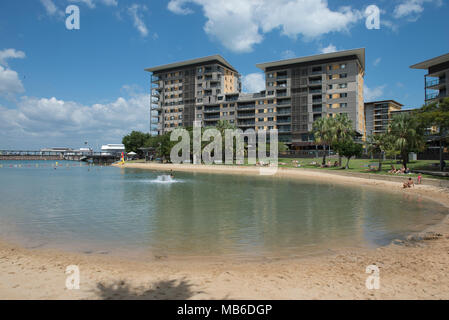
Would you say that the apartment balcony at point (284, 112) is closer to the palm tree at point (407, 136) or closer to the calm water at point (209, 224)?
the palm tree at point (407, 136)

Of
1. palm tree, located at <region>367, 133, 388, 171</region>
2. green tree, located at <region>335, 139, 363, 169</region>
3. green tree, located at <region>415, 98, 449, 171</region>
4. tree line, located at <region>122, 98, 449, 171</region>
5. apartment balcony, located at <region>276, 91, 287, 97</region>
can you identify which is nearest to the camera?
green tree, located at <region>415, 98, 449, 171</region>

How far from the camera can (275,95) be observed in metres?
99.8

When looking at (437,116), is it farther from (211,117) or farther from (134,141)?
(134,141)

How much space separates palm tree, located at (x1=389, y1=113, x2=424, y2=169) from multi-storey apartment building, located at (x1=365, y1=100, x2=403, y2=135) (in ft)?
333

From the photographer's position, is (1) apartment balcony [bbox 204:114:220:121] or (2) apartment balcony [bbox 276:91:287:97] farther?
(1) apartment balcony [bbox 204:114:220:121]

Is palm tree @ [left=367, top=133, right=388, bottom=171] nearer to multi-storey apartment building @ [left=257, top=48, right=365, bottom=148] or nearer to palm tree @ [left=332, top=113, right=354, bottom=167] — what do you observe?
palm tree @ [left=332, top=113, right=354, bottom=167]

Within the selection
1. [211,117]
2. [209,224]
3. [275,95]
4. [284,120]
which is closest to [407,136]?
[209,224]

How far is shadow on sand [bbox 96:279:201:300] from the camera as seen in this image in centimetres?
696

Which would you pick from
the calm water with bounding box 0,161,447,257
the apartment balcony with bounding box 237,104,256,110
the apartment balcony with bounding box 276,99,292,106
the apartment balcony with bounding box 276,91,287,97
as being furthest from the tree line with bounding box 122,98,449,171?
the apartment balcony with bounding box 237,104,256,110

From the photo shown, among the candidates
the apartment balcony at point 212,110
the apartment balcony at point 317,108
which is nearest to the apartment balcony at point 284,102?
the apartment balcony at point 317,108

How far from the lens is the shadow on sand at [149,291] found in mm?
6961

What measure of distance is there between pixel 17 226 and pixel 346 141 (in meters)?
54.8

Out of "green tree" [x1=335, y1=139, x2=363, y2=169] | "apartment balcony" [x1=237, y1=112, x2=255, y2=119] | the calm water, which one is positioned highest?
"apartment balcony" [x1=237, y1=112, x2=255, y2=119]

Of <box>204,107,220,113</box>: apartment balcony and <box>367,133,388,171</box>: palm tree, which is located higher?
<box>204,107,220,113</box>: apartment balcony
